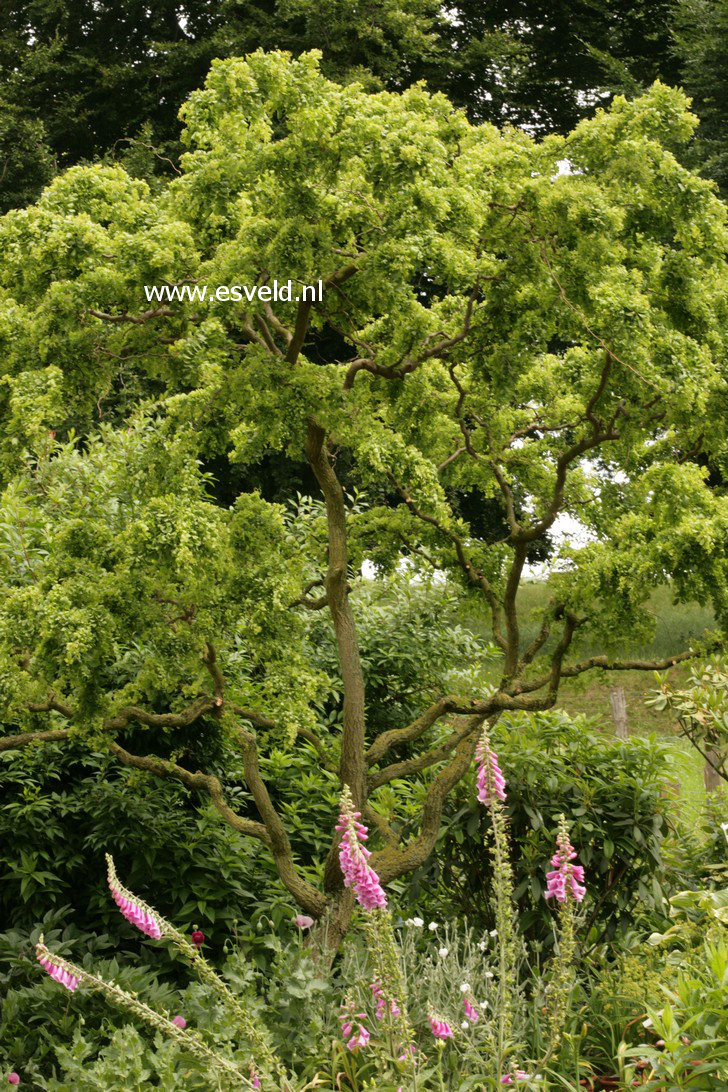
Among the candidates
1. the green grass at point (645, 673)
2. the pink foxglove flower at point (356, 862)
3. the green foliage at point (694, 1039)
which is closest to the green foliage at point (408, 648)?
the green foliage at point (694, 1039)

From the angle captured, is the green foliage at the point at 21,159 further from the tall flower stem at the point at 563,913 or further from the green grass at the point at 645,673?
the tall flower stem at the point at 563,913

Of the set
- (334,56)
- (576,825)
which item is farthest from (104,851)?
(334,56)

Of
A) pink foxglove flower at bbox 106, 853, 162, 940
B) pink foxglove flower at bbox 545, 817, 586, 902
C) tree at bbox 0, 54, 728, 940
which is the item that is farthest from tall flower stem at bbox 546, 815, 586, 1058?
tree at bbox 0, 54, 728, 940

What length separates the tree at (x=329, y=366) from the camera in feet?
18.0

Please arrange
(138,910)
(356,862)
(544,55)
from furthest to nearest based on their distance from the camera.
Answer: (544,55) → (138,910) → (356,862)

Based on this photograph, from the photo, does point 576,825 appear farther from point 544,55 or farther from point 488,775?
point 544,55

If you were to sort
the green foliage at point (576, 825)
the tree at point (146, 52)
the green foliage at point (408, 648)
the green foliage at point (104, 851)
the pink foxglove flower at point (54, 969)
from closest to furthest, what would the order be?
the pink foxglove flower at point (54, 969)
the green foliage at point (576, 825)
the green foliage at point (104, 851)
the green foliage at point (408, 648)
the tree at point (146, 52)

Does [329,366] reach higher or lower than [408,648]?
higher

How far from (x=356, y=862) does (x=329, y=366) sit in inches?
138

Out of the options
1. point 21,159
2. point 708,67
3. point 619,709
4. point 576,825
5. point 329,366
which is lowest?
point 619,709

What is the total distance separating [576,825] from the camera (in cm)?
637

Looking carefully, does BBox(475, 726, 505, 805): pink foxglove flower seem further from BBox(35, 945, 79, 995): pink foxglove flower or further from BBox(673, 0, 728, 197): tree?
BBox(673, 0, 728, 197): tree

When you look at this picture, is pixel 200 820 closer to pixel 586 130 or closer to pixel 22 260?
pixel 22 260

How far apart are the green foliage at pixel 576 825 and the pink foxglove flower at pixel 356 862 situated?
296 centimetres
